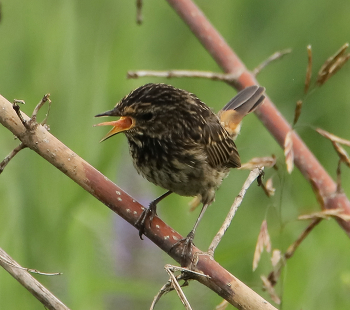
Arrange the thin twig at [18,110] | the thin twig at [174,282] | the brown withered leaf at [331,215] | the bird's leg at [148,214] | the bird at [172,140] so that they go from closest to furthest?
the thin twig at [174,282] < the thin twig at [18,110] < the bird's leg at [148,214] < the brown withered leaf at [331,215] < the bird at [172,140]

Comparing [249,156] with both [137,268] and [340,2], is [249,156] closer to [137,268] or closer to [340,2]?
[137,268]

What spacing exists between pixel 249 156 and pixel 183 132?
133cm

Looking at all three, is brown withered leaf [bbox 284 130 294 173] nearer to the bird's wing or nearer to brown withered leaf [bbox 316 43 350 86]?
brown withered leaf [bbox 316 43 350 86]

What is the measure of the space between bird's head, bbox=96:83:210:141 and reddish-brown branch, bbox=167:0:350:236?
1.05 feet

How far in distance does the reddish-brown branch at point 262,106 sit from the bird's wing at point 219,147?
13.8 inches

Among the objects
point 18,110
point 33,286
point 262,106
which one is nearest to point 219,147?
point 262,106

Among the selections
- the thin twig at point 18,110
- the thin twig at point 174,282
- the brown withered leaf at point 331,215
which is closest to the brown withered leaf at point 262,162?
the brown withered leaf at point 331,215

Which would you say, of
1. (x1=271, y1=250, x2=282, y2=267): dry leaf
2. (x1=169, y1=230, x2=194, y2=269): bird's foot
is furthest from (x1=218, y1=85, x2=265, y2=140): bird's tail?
(x1=169, y1=230, x2=194, y2=269): bird's foot

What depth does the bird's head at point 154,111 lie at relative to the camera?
11.5 feet

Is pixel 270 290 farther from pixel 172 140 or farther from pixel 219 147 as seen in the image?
pixel 219 147

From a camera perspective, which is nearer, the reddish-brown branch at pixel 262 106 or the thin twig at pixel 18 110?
the thin twig at pixel 18 110

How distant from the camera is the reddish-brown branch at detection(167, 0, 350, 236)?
362 cm

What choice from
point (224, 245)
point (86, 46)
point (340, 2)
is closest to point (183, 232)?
point (224, 245)

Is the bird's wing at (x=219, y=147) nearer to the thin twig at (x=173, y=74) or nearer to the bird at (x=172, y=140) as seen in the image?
the bird at (x=172, y=140)
